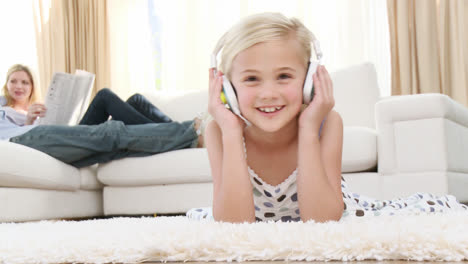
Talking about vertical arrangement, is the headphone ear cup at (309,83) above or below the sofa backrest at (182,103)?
below

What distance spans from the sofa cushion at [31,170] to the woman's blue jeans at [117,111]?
1.83 ft

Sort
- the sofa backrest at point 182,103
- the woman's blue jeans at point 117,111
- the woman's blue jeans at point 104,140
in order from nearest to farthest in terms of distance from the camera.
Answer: the woman's blue jeans at point 104,140 < the woman's blue jeans at point 117,111 < the sofa backrest at point 182,103

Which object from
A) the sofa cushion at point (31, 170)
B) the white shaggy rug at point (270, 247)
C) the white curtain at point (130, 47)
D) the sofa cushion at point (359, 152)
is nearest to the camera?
the white shaggy rug at point (270, 247)

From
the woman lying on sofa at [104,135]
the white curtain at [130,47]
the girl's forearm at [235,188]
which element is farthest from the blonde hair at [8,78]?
the girl's forearm at [235,188]

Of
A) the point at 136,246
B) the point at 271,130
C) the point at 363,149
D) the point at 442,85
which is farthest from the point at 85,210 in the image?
the point at 442,85

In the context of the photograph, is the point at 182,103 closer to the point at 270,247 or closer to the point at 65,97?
the point at 65,97

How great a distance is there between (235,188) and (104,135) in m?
1.55

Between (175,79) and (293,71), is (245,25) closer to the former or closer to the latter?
(293,71)

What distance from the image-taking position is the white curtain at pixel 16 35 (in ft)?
15.1

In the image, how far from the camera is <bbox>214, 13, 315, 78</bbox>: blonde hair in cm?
116

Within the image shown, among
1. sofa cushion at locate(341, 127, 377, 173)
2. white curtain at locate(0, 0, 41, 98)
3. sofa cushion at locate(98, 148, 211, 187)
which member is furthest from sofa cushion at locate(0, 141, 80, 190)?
white curtain at locate(0, 0, 41, 98)

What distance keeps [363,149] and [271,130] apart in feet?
4.22

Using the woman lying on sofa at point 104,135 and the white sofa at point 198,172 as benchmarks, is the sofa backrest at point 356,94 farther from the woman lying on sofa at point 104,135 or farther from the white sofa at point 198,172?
the woman lying on sofa at point 104,135

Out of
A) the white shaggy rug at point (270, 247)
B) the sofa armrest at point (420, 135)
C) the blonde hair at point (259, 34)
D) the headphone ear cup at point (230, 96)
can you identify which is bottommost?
the white shaggy rug at point (270, 247)
